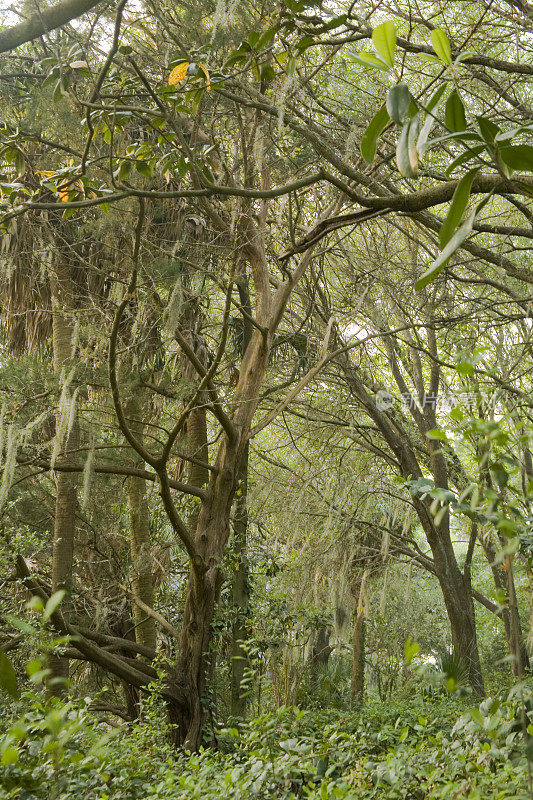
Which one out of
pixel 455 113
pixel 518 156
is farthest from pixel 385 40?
pixel 518 156

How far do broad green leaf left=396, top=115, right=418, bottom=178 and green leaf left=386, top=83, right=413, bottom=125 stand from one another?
0.07ft

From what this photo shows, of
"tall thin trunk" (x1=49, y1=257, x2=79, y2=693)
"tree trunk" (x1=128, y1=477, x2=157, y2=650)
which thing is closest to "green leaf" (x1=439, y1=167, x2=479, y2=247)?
"tall thin trunk" (x1=49, y1=257, x2=79, y2=693)

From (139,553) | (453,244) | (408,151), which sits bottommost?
(453,244)

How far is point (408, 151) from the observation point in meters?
1.22

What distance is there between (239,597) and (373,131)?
212 inches

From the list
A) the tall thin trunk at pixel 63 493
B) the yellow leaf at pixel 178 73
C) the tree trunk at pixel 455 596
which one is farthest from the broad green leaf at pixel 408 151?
the tree trunk at pixel 455 596

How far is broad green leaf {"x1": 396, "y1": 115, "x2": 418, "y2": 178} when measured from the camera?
4.00 ft

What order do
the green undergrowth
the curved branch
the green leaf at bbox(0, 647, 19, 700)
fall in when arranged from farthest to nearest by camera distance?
the green undergrowth, the curved branch, the green leaf at bbox(0, 647, 19, 700)

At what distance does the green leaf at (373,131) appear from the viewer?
128 centimetres

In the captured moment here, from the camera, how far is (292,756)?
2387mm

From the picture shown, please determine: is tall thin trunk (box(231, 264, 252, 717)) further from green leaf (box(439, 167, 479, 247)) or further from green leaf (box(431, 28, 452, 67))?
green leaf (box(439, 167, 479, 247))

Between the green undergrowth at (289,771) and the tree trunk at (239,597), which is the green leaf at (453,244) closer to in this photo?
the green undergrowth at (289,771)

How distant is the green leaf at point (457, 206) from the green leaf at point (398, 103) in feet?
0.72

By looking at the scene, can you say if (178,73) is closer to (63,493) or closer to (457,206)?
(457,206)
